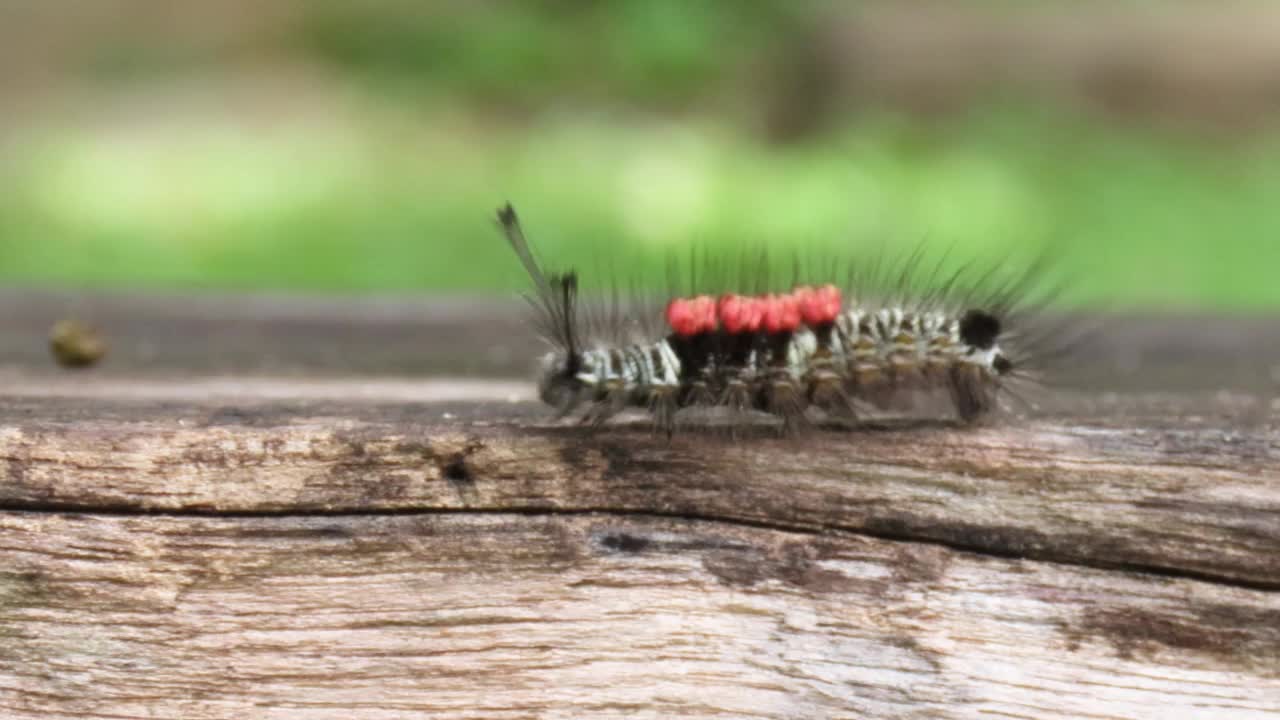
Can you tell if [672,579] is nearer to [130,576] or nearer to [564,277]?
[564,277]

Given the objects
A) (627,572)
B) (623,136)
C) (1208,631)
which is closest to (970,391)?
(1208,631)

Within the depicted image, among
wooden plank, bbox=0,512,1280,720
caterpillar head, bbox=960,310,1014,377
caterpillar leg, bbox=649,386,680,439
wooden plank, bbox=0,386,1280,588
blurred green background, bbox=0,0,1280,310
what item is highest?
blurred green background, bbox=0,0,1280,310

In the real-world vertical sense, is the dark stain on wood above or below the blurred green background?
below

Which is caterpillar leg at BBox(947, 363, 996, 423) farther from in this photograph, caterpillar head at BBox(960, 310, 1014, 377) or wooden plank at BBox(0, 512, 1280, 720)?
wooden plank at BBox(0, 512, 1280, 720)

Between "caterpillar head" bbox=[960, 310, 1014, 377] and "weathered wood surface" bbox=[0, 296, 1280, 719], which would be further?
"caterpillar head" bbox=[960, 310, 1014, 377]

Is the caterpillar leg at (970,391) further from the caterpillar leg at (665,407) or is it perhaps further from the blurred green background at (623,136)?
the blurred green background at (623,136)

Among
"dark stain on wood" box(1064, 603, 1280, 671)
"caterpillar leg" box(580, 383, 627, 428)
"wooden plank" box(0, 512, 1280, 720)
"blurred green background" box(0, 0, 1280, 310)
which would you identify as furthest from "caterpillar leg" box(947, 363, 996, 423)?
"blurred green background" box(0, 0, 1280, 310)

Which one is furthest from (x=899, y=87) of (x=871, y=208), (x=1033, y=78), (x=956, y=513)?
(x=956, y=513)

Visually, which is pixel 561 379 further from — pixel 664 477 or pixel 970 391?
pixel 970 391
